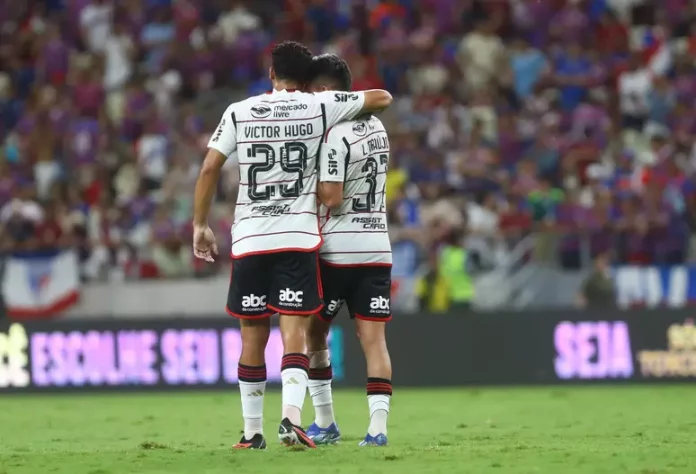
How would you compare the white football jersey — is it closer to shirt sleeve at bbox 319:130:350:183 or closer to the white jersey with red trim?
shirt sleeve at bbox 319:130:350:183

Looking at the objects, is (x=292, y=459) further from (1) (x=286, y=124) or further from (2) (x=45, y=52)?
(2) (x=45, y=52)

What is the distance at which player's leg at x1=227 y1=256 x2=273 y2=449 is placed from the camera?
28.0 feet

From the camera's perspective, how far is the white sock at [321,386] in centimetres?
932

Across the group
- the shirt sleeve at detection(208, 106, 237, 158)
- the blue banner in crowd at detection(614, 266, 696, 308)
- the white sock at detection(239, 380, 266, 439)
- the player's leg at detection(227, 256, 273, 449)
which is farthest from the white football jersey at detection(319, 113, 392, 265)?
the blue banner in crowd at detection(614, 266, 696, 308)

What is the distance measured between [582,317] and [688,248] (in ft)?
5.66

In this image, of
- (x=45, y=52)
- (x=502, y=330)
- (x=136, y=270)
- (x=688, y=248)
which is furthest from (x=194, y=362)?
(x=45, y=52)

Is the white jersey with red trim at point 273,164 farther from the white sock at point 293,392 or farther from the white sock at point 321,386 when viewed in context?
the white sock at point 321,386

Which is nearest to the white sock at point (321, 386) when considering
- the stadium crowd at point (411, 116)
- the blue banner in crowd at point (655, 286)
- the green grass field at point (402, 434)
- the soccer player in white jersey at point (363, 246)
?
the green grass field at point (402, 434)

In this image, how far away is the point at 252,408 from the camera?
851 cm

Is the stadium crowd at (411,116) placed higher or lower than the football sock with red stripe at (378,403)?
higher

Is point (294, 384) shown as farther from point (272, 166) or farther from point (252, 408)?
point (272, 166)

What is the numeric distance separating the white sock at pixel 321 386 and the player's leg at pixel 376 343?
47cm

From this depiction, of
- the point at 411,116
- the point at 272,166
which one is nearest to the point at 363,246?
the point at 272,166

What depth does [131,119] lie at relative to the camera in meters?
22.2
